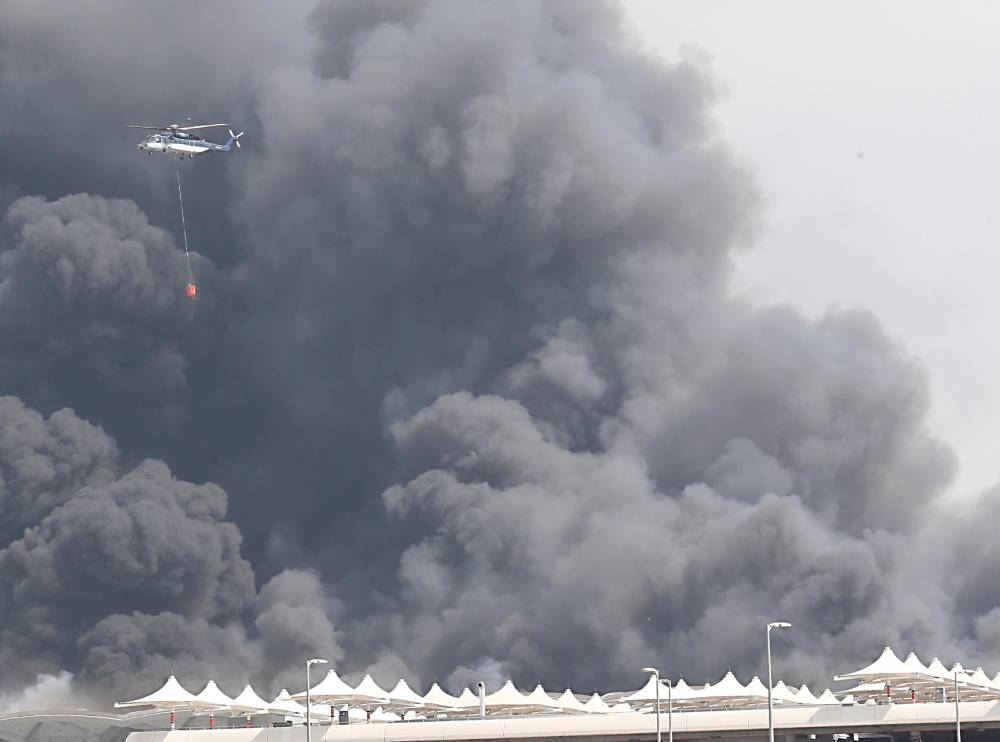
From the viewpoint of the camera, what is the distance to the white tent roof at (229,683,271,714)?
87.8 meters

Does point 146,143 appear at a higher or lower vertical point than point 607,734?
higher

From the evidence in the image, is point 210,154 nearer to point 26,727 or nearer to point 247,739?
point 26,727

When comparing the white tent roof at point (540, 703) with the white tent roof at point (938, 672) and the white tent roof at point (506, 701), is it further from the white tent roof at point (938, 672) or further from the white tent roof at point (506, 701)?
the white tent roof at point (938, 672)

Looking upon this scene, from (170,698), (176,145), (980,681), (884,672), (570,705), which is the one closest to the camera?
(884,672)

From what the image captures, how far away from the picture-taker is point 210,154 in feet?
519

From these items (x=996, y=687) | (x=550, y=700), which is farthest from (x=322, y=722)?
(x=996, y=687)

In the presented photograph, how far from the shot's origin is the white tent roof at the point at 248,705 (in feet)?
288

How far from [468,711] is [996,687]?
2527cm

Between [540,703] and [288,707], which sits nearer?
[540,703]

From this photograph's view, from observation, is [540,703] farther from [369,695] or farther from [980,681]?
[980,681]

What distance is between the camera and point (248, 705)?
3472 inches

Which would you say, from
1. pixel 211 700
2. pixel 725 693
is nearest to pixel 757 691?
pixel 725 693

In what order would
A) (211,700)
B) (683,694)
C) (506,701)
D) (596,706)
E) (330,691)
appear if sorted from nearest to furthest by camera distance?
(211,700) → (506,701) → (330,691) → (683,694) → (596,706)

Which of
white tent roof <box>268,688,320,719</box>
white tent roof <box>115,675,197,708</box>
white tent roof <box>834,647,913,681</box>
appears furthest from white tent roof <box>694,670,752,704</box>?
white tent roof <box>115,675,197,708</box>
